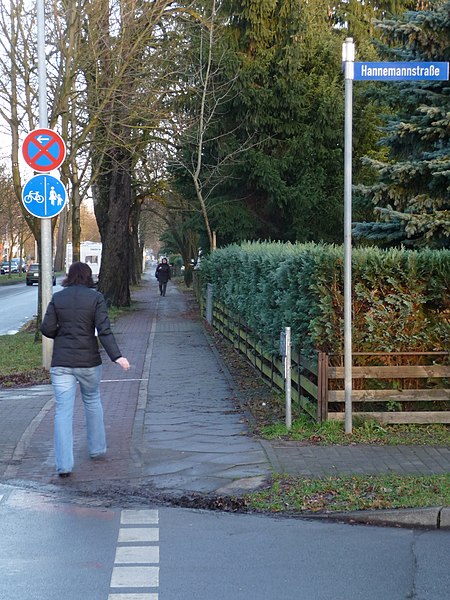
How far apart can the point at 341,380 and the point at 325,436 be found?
0.78m

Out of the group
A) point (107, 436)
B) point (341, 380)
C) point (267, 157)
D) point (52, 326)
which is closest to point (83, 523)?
point (52, 326)

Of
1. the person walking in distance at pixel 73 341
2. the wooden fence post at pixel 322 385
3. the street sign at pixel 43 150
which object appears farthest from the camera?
the street sign at pixel 43 150

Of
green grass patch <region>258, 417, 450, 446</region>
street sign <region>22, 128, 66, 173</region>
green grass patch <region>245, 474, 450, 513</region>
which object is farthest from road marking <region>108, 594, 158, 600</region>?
street sign <region>22, 128, 66, 173</region>

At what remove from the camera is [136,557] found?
5.89 meters

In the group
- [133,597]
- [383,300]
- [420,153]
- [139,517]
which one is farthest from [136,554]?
[420,153]

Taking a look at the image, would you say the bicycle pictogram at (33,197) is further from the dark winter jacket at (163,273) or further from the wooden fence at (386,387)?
the dark winter jacket at (163,273)

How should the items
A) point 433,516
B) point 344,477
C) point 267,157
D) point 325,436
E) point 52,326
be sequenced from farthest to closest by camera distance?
point 267,157, point 325,436, point 52,326, point 344,477, point 433,516

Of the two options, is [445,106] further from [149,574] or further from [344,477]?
[149,574]

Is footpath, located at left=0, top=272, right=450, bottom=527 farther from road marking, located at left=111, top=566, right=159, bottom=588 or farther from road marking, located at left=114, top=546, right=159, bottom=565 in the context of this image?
road marking, located at left=111, top=566, right=159, bottom=588

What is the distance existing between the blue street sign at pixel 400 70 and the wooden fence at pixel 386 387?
2.80 m

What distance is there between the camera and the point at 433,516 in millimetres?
6633

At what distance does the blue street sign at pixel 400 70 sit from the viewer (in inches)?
350

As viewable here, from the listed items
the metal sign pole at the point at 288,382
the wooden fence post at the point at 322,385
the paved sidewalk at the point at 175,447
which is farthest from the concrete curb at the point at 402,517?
the metal sign pole at the point at 288,382

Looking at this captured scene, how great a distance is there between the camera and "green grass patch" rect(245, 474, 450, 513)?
6.85m
